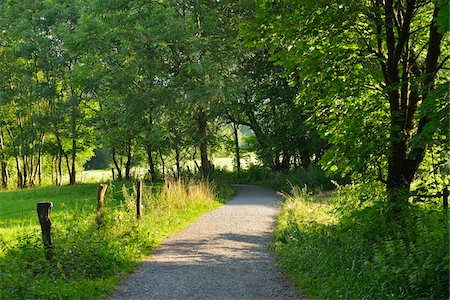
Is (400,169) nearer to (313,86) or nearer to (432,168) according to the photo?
(432,168)

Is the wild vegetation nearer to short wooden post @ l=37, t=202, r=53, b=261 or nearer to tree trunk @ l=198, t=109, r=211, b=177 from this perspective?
tree trunk @ l=198, t=109, r=211, b=177

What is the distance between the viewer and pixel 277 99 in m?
30.0

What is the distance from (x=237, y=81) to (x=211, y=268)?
14.9 metres

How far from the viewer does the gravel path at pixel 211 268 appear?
7109mm

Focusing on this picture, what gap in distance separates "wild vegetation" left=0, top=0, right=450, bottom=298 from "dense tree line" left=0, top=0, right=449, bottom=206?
5 cm

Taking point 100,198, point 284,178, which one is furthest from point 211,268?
point 284,178

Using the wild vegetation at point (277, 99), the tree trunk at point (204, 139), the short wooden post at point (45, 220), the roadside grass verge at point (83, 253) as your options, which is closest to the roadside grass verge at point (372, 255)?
the wild vegetation at point (277, 99)

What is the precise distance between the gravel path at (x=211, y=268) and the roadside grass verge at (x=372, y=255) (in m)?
0.50

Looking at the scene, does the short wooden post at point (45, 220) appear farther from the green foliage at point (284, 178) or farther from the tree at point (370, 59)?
the green foliage at point (284, 178)

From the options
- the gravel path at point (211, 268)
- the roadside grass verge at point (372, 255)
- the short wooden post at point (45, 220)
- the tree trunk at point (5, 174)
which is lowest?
the gravel path at point (211, 268)

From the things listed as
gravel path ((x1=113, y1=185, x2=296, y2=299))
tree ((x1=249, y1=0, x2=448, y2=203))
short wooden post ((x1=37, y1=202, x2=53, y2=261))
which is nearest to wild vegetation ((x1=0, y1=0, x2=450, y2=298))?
tree ((x1=249, y1=0, x2=448, y2=203))

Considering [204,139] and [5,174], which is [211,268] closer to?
[204,139]

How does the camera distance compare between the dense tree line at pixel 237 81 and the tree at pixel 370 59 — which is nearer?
the tree at pixel 370 59

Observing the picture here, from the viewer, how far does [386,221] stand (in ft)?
24.7
